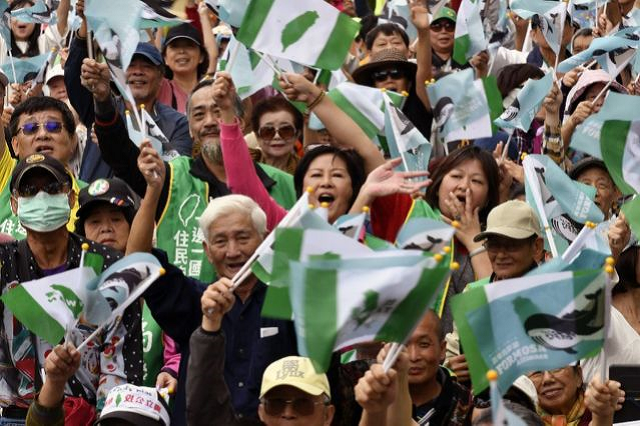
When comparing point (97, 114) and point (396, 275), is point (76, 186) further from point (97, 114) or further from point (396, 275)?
point (396, 275)

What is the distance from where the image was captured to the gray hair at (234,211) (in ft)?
27.1

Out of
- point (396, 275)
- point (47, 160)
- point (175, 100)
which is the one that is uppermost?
point (396, 275)

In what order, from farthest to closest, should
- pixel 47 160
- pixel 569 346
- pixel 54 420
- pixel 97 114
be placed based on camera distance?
pixel 97 114 < pixel 47 160 < pixel 54 420 < pixel 569 346

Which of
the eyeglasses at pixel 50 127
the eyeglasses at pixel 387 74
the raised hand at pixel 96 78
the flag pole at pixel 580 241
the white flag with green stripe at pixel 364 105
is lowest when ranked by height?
the eyeglasses at pixel 387 74

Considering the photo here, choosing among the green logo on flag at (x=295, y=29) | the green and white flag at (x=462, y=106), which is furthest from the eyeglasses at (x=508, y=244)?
the green and white flag at (x=462, y=106)

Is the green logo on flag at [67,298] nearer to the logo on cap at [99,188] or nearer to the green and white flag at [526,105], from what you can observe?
the logo on cap at [99,188]

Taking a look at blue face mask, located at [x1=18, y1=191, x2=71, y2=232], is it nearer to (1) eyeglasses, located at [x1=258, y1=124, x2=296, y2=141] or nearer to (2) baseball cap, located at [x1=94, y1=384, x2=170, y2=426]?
(2) baseball cap, located at [x1=94, y1=384, x2=170, y2=426]

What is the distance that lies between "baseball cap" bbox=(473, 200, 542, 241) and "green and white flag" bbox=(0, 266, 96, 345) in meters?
2.01

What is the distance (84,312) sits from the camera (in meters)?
8.03

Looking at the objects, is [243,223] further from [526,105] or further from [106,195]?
[526,105]

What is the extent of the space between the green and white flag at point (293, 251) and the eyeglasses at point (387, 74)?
4811 millimetres

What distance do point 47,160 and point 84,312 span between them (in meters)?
1.19

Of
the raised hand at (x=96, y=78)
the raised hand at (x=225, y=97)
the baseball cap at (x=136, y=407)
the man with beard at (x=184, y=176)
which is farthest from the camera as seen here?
the raised hand at (x=96, y=78)

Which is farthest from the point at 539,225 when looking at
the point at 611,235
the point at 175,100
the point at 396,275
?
the point at 175,100
